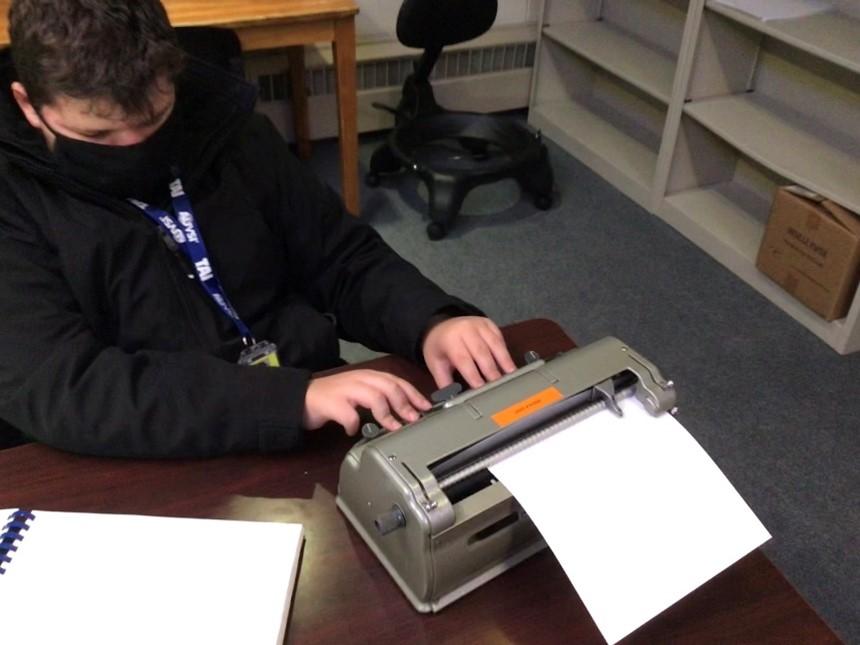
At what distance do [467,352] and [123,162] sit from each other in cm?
46

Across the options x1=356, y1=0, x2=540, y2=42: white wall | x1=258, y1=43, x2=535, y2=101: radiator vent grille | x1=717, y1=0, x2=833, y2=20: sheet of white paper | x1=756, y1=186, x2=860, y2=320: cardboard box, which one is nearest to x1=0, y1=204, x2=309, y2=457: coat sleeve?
x1=756, y1=186, x2=860, y2=320: cardboard box

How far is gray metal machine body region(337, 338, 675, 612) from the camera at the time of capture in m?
0.68

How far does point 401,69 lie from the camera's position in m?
3.21

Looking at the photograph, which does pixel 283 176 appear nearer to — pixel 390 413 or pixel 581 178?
pixel 390 413

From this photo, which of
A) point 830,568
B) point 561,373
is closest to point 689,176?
point 830,568

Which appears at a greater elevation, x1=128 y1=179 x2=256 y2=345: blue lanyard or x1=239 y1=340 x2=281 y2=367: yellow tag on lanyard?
x1=128 y1=179 x2=256 y2=345: blue lanyard

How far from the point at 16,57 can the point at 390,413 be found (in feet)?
1.83

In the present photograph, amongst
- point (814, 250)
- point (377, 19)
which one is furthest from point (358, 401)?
point (377, 19)

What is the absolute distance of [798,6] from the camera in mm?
2379

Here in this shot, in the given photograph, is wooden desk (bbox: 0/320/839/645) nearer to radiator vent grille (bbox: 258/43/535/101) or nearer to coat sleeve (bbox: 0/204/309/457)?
coat sleeve (bbox: 0/204/309/457)

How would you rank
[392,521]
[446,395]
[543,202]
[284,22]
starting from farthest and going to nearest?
[543,202] < [284,22] < [446,395] < [392,521]

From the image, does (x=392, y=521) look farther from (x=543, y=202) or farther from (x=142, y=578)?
(x=543, y=202)

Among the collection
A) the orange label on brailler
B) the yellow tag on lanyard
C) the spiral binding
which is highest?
the orange label on brailler

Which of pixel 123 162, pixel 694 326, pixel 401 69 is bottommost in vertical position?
pixel 694 326
